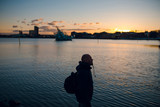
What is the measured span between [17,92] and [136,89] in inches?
355

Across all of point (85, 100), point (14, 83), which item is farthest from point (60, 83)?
point (85, 100)

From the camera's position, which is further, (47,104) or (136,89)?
(136,89)

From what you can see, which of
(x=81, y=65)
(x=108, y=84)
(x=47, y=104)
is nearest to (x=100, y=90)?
(x=108, y=84)

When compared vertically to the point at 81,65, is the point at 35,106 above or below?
below

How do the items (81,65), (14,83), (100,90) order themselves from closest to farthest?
(81,65) → (100,90) → (14,83)

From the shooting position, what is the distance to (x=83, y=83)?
455cm

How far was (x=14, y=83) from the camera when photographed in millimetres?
12047

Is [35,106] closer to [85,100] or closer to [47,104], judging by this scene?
[47,104]

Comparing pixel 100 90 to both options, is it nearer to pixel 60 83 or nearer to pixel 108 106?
pixel 108 106

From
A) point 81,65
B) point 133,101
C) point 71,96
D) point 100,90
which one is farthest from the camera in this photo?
point 100,90

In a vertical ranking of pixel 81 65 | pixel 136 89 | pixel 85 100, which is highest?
pixel 81 65

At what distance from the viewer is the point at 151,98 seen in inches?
375

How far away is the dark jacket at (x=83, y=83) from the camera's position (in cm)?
452

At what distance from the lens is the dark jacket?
14.8 feet
